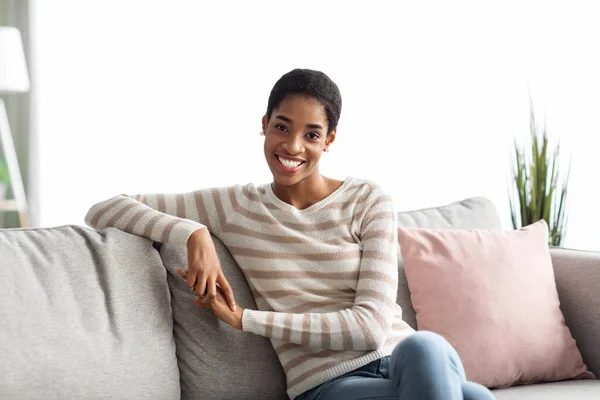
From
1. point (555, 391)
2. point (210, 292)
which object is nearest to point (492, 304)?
point (555, 391)

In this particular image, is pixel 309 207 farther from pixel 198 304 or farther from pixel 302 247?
pixel 198 304

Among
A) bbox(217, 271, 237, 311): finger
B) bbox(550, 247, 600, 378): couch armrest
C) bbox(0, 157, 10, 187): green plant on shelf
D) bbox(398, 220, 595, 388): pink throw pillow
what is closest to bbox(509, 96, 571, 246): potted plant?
bbox(550, 247, 600, 378): couch armrest

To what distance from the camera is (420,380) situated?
4.84ft

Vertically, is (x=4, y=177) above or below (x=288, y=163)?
below

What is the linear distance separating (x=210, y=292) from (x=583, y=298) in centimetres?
111

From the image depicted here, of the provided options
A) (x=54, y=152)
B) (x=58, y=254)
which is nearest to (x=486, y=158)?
(x=54, y=152)

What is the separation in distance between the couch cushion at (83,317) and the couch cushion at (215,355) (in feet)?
0.13

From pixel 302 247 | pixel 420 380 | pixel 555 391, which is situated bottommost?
pixel 555 391

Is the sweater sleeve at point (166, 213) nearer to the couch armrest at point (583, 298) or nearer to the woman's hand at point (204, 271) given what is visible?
the woman's hand at point (204, 271)

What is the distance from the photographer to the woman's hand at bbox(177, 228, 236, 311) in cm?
173

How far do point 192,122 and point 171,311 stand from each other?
7.60 feet

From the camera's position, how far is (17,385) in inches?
59.6

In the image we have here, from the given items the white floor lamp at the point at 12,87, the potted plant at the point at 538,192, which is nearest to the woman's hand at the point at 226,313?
the potted plant at the point at 538,192

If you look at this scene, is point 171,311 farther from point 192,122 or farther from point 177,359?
point 192,122
